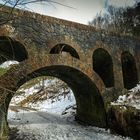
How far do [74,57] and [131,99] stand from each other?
3.18 meters

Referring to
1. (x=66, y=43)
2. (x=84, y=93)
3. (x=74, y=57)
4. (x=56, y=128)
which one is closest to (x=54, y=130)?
(x=56, y=128)

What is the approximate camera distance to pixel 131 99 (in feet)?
41.3

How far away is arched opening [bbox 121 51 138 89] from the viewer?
50.3 feet

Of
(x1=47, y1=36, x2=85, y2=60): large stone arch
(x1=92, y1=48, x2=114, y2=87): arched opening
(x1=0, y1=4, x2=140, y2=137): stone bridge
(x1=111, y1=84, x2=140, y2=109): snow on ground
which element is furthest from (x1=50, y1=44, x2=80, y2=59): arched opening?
(x1=111, y1=84, x2=140, y2=109): snow on ground

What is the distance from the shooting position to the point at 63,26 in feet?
40.0

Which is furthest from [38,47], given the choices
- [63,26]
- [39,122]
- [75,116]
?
[75,116]

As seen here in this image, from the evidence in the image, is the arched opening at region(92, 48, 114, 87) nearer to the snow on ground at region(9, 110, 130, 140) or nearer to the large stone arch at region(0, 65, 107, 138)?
the large stone arch at region(0, 65, 107, 138)

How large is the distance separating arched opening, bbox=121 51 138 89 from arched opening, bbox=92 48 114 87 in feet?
4.28

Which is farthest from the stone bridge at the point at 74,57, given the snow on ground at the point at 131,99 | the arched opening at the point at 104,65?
the snow on ground at the point at 131,99

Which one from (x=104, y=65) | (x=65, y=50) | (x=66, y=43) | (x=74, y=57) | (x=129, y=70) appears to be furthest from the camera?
(x=129, y=70)

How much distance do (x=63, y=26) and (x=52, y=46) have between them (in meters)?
1.15

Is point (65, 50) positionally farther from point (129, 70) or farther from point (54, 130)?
point (129, 70)

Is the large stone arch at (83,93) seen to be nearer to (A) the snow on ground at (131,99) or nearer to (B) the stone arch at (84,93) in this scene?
(B) the stone arch at (84,93)

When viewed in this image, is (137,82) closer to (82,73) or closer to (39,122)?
(82,73)
